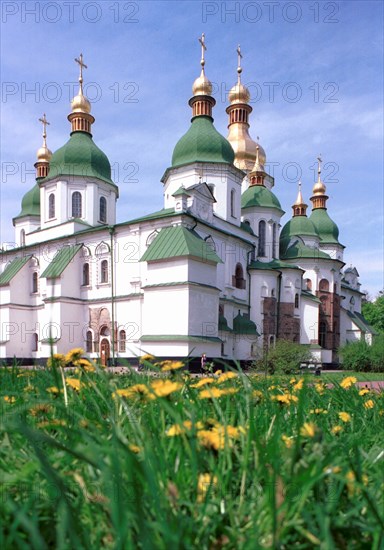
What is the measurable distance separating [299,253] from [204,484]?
35965mm

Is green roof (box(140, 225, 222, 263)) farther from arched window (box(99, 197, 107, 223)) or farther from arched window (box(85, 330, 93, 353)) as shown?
arched window (box(99, 197, 107, 223))

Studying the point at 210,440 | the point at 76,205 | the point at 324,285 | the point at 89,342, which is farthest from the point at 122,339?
the point at 210,440

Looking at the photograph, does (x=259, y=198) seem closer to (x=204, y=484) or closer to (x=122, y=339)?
(x=122, y=339)

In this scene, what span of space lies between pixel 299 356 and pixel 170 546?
22.0 meters

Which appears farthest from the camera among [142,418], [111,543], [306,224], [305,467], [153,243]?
[306,224]

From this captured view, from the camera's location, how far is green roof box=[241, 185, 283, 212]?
105ft

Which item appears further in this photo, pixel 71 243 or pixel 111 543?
pixel 71 243

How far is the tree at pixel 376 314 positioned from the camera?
59594 mm

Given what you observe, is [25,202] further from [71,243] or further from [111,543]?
[111,543]

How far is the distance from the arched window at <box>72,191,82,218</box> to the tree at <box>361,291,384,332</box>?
4733 cm

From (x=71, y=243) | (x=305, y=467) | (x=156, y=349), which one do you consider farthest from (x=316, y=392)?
(x=71, y=243)

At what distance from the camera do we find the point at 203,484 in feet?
4.18

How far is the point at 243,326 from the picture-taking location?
27.1 metres

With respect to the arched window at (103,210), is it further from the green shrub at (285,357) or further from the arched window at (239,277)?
the green shrub at (285,357)
